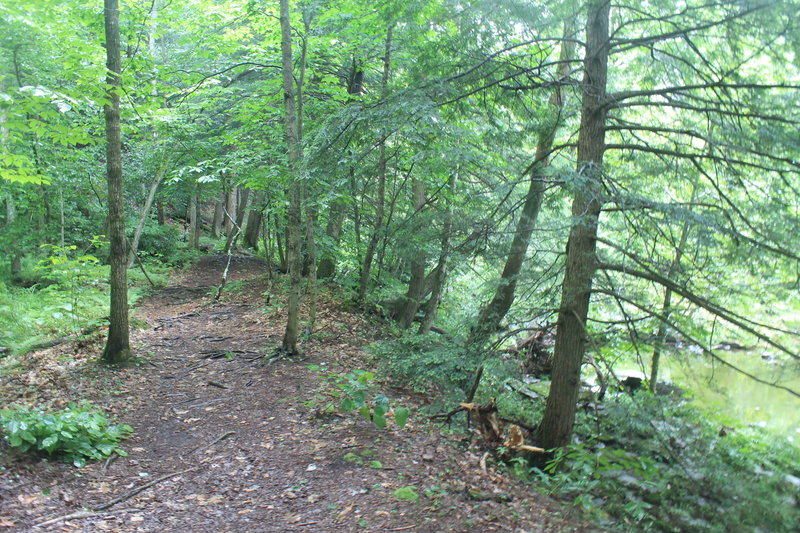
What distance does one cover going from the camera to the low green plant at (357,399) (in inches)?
222

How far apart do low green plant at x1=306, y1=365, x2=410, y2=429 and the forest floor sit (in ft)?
0.37

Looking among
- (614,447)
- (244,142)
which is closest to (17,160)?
(244,142)

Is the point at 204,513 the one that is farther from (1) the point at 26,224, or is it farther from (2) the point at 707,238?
(1) the point at 26,224

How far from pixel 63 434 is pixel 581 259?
5.57 meters

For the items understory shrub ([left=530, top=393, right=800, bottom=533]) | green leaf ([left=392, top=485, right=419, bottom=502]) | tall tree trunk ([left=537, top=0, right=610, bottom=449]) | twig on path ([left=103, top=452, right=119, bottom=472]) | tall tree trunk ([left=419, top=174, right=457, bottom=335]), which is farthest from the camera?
tall tree trunk ([left=419, top=174, right=457, bottom=335])

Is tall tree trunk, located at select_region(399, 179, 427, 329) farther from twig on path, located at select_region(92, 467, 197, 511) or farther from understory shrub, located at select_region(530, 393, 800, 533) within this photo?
twig on path, located at select_region(92, 467, 197, 511)

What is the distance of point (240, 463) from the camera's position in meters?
5.09

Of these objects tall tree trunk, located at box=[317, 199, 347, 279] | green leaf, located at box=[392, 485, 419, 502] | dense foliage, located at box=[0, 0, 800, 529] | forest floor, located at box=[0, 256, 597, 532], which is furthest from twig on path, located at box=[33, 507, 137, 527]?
tall tree trunk, located at box=[317, 199, 347, 279]

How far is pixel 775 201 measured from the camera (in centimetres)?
410

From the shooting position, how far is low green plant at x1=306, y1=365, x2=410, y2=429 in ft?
18.5

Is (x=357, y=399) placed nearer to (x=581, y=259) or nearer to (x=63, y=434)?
(x=63, y=434)

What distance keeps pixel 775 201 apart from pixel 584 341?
226 centimetres

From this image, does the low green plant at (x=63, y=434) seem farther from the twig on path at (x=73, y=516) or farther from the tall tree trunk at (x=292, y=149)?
the tall tree trunk at (x=292, y=149)

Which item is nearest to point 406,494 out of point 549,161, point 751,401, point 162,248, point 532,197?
point 532,197
